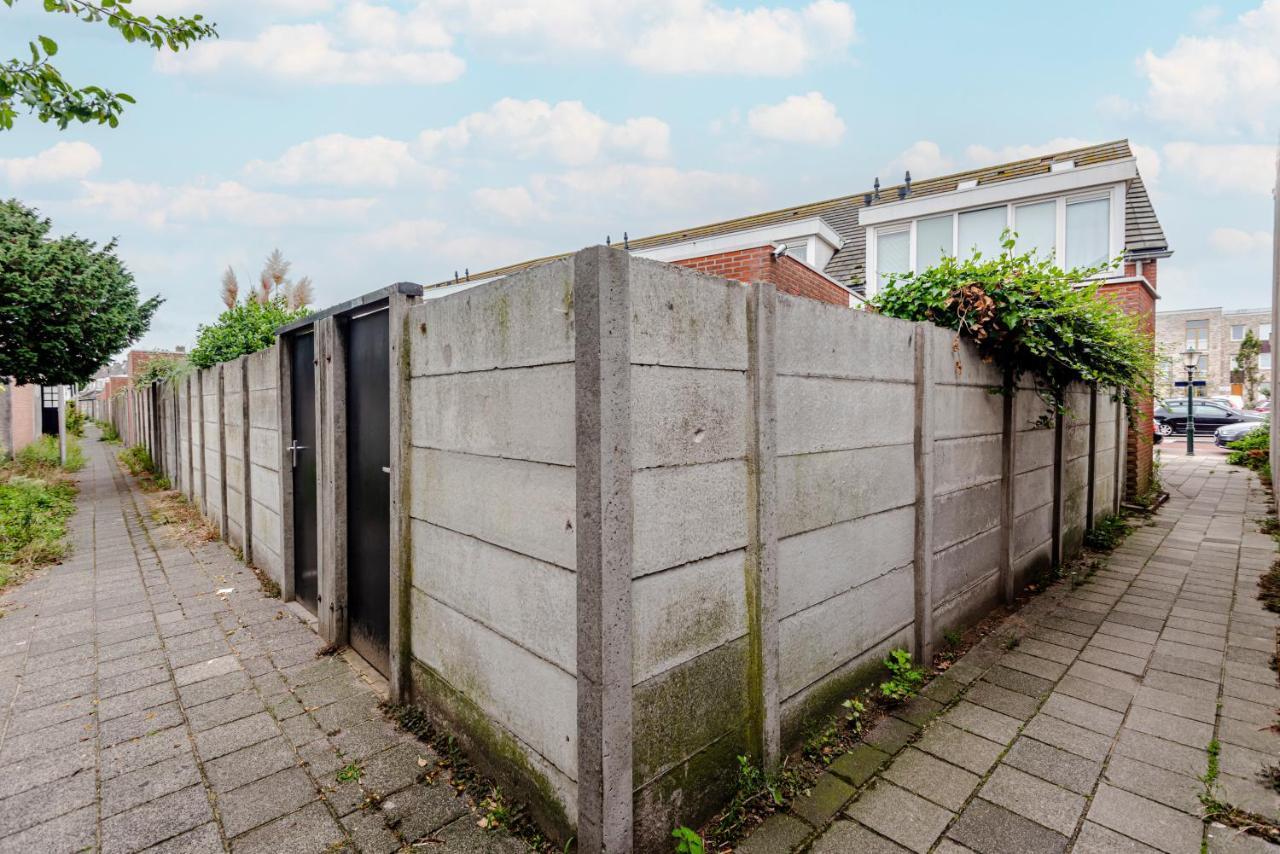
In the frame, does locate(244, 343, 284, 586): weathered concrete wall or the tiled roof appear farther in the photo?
the tiled roof

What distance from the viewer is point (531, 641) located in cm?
201

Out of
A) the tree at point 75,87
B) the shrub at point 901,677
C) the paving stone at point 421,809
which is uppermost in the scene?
the tree at point 75,87

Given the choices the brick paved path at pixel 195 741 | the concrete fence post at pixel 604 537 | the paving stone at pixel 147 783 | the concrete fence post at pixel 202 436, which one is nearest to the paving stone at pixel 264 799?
the brick paved path at pixel 195 741

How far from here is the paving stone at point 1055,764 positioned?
231cm

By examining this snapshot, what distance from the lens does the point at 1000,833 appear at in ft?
6.63

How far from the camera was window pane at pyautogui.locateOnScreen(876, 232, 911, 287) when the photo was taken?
12844 mm

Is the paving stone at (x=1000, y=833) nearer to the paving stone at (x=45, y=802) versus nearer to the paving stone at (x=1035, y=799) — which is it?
the paving stone at (x=1035, y=799)

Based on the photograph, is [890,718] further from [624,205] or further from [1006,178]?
[624,205]

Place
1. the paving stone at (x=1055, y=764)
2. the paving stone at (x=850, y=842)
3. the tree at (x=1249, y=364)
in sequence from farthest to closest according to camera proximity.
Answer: the tree at (x=1249, y=364) → the paving stone at (x=1055, y=764) → the paving stone at (x=850, y=842)

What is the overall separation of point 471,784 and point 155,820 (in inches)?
44.9

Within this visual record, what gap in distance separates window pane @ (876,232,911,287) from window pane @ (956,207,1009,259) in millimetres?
1070

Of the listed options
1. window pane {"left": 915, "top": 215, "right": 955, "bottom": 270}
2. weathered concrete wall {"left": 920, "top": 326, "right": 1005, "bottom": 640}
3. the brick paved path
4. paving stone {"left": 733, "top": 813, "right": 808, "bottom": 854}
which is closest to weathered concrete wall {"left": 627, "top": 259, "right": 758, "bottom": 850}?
paving stone {"left": 733, "top": 813, "right": 808, "bottom": 854}

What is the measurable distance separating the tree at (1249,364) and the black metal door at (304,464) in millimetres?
47706

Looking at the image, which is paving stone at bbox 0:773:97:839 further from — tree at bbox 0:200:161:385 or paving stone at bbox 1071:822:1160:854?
tree at bbox 0:200:161:385
